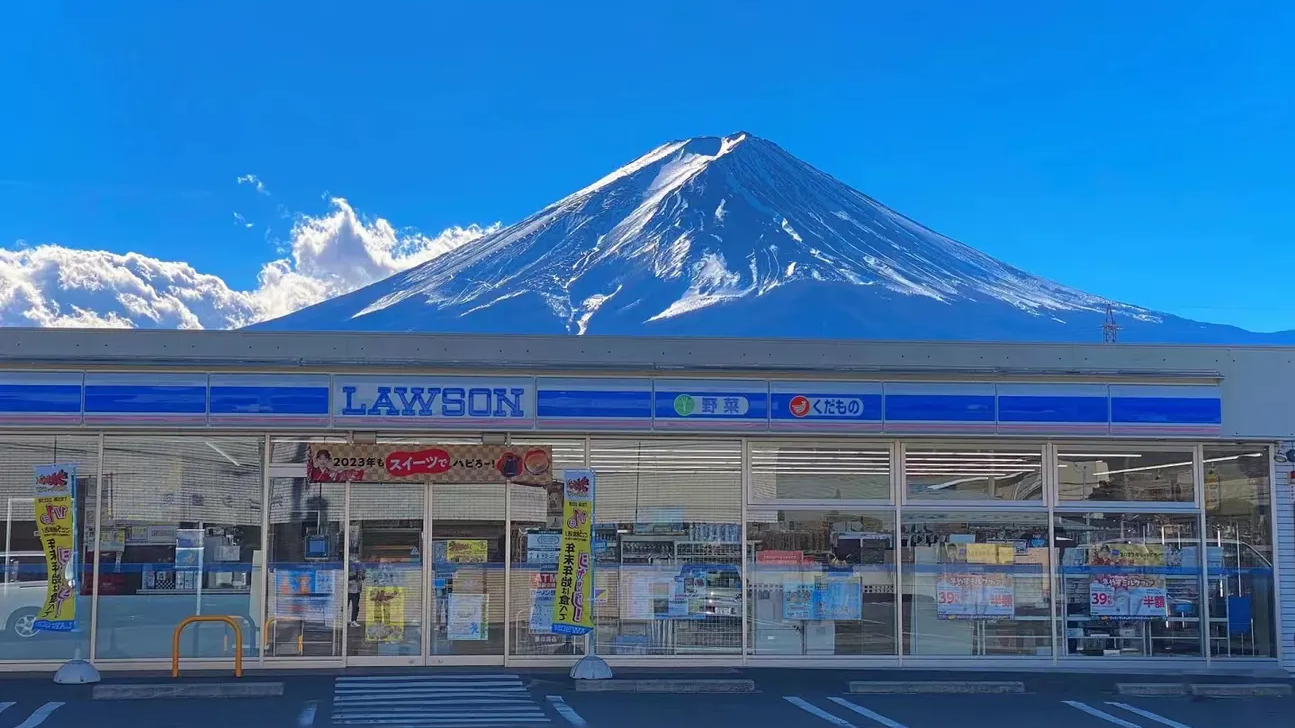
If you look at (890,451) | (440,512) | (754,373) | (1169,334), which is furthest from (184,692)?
(1169,334)

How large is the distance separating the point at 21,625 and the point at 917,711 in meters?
8.90

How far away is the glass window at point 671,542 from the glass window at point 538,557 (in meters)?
0.37

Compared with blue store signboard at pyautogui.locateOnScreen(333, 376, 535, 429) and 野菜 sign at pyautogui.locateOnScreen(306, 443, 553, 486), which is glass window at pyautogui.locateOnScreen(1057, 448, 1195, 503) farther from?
blue store signboard at pyautogui.locateOnScreen(333, 376, 535, 429)

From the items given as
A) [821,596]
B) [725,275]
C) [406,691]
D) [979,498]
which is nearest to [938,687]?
[821,596]

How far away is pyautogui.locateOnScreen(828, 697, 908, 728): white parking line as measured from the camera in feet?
31.4

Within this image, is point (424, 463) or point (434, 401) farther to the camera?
point (424, 463)

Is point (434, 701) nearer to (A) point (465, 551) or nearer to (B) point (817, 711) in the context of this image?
(A) point (465, 551)

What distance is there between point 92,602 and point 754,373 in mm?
7131

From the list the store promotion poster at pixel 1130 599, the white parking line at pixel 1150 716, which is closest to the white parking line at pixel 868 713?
the white parking line at pixel 1150 716

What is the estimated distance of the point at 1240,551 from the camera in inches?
523

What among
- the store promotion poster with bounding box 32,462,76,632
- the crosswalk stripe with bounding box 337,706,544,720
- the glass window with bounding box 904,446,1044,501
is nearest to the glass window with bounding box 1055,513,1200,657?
the glass window with bounding box 904,446,1044,501

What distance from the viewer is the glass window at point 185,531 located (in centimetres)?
1245

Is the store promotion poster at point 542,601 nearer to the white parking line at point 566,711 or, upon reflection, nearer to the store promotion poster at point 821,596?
the white parking line at point 566,711

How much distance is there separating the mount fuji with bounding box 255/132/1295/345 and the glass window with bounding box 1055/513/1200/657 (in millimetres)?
75568
